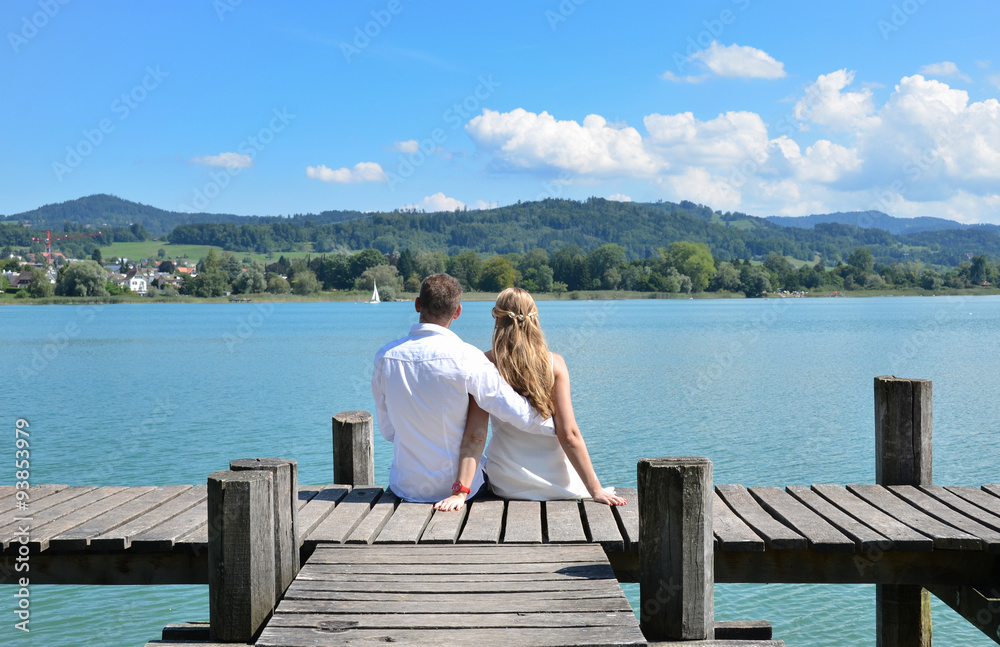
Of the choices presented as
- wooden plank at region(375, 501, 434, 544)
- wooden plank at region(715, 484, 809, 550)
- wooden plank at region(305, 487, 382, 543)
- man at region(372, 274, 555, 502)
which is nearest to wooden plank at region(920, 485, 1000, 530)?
wooden plank at region(715, 484, 809, 550)

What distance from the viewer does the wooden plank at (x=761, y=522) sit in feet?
15.5

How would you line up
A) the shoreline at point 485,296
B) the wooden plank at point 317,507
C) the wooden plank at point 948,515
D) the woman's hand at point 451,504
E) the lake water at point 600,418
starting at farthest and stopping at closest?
1. the shoreline at point 485,296
2. the lake water at point 600,418
3. the woman's hand at point 451,504
4. the wooden plank at point 317,507
5. the wooden plank at point 948,515

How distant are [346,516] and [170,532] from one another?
106 centimetres

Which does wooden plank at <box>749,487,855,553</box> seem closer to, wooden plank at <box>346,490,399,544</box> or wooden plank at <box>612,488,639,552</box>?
wooden plank at <box>612,488,639,552</box>

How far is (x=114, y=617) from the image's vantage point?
8703mm

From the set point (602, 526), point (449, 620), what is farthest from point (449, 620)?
point (602, 526)

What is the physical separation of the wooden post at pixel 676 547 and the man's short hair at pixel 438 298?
6.04 feet

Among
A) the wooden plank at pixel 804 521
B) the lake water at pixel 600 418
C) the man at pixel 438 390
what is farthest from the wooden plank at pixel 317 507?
the lake water at pixel 600 418

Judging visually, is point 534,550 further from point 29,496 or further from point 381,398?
point 29,496

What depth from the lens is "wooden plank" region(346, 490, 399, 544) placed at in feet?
15.6

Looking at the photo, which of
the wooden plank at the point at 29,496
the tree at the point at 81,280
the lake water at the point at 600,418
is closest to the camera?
the wooden plank at the point at 29,496

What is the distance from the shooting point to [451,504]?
17.3 ft

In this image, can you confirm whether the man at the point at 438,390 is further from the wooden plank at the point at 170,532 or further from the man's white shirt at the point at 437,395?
the wooden plank at the point at 170,532

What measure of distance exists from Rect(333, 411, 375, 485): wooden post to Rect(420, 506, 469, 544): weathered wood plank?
1460 mm
